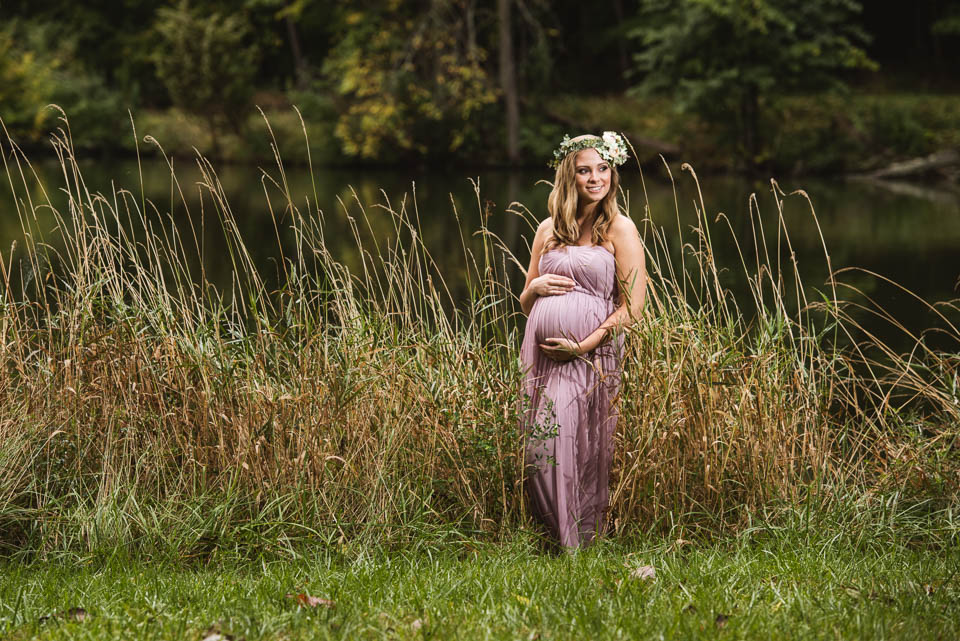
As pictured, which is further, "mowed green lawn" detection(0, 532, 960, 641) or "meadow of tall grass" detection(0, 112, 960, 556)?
"meadow of tall grass" detection(0, 112, 960, 556)

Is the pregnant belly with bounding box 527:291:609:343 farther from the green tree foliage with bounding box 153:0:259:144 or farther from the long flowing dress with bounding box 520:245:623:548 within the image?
the green tree foliage with bounding box 153:0:259:144

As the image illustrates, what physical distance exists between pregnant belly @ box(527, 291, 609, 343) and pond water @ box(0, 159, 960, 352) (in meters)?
5.17

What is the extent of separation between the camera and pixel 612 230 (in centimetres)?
436

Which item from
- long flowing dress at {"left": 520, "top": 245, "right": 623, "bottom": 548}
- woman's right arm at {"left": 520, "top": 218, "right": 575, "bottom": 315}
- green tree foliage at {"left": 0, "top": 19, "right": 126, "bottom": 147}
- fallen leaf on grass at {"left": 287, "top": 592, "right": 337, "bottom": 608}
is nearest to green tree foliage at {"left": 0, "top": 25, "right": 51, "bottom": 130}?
green tree foliage at {"left": 0, "top": 19, "right": 126, "bottom": 147}

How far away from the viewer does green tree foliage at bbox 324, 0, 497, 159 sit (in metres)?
28.4

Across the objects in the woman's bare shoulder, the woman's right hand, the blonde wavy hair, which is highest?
the blonde wavy hair

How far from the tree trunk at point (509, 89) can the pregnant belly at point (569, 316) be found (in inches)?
1019

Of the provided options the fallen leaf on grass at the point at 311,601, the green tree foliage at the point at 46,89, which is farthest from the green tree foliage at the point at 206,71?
the fallen leaf on grass at the point at 311,601

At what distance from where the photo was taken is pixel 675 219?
21000 mm

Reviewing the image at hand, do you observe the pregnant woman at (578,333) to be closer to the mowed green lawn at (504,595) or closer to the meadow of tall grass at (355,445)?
the meadow of tall grass at (355,445)

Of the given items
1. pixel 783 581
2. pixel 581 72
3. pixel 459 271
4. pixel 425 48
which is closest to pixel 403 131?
pixel 425 48

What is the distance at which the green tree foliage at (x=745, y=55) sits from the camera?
25125mm

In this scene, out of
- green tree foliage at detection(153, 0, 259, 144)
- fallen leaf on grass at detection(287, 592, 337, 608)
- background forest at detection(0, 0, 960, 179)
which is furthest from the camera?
green tree foliage at detection(153, 0, 259, 144)

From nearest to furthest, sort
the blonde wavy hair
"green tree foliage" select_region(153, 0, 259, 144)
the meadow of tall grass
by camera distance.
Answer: the meadow of tall grass < the blonde wavy hair < "green tree foliage" select_region(153, 0, 259, 144)
